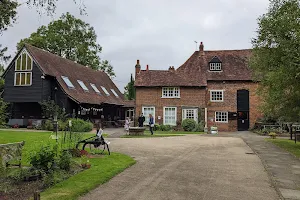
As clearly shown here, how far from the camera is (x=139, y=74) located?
32.5 meters

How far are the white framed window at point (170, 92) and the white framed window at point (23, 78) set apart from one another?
44.6 feet

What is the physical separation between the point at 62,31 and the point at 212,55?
23058 millimetres

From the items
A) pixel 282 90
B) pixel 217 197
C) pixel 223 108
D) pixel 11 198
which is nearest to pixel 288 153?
pixel 282 90

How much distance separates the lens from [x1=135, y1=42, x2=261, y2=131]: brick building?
30797 millimetres

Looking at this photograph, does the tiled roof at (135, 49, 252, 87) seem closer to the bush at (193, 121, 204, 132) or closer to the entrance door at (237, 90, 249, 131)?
the entrance door at (237, 90, 249, 131)

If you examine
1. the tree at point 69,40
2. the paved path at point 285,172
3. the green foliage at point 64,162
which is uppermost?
the tree at point 69,40

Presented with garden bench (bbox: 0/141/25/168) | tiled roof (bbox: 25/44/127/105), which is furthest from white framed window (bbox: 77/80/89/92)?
garden bench (bbox: 0/141/25/168)

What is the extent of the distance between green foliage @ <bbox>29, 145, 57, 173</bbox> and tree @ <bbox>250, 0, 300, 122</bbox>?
34.4 feet

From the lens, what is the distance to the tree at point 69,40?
42.5 m

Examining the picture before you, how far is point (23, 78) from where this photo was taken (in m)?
29.5

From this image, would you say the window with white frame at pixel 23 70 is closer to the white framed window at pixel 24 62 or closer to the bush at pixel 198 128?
the white framed window at pixel 24 62

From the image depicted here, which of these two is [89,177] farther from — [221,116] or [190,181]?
[221,116]

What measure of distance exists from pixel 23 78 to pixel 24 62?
160 cm

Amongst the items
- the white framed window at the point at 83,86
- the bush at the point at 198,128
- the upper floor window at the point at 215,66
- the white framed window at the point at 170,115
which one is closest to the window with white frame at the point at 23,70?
the white framed window at the point at 83,86
